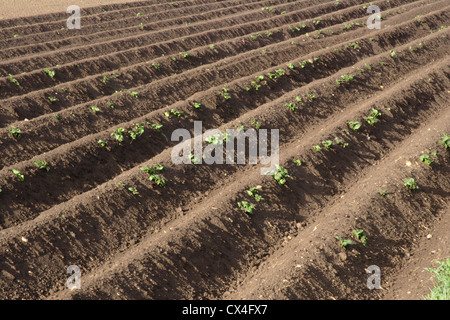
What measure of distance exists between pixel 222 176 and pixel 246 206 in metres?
1.51

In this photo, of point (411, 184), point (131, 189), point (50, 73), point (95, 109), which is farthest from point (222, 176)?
point (50, 73)

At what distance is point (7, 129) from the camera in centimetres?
1040

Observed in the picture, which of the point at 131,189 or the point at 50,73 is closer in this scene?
the point at 131,189

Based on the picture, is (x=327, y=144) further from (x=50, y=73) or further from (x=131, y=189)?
(x=50, y=73)

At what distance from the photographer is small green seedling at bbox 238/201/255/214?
803 cm

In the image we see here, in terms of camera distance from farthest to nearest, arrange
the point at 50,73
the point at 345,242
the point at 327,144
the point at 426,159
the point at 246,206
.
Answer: the point at 50,73
the point at 327,144
the point at 426,159
the point at 246,206
the point at 345,242

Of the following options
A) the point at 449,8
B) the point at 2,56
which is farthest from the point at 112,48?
the point at 449,8

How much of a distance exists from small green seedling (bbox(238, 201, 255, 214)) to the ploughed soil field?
3 centimetres

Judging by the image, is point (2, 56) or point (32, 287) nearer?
point (32, 287)

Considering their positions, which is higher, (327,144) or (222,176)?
(327,144)

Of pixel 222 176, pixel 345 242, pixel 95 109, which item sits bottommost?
pixel 345 242

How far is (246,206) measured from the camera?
26.6 ft

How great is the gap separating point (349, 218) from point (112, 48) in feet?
43.1

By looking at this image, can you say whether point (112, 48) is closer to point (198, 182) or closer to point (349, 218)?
point (198, 182)
